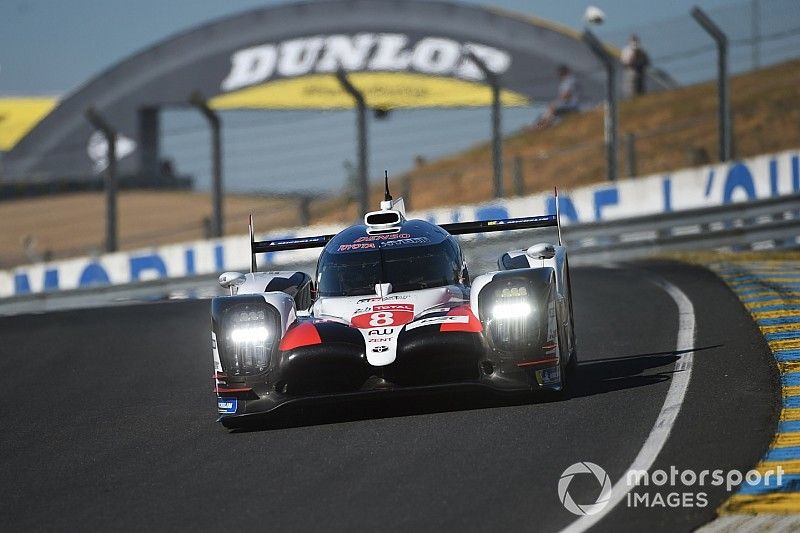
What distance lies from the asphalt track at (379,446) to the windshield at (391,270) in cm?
79

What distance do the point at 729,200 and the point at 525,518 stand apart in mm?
13988

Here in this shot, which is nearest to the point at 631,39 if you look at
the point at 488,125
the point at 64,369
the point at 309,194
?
the point at 488,125

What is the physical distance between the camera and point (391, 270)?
30.8ft

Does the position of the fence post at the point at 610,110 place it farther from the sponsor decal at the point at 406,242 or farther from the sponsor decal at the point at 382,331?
the sponsor decal at the point at 382,331

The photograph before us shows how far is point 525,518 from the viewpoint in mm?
5699

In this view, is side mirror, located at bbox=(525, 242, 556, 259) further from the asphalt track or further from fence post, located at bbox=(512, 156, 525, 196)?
fence post, located at bbox=(512, 156, 525, 196)

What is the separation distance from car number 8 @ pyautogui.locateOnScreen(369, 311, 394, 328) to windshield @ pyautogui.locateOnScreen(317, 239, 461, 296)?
28.2 inches

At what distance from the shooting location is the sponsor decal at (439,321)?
8.32m

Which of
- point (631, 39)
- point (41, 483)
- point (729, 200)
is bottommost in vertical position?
point (41, 483)

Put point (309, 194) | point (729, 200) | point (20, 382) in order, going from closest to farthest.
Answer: point (20, 382), point (729, 200), point (309, 194)

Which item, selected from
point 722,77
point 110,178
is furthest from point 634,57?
point 110,178

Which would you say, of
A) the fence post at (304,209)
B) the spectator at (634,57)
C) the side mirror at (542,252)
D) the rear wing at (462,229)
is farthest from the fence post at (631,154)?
the side mirror at (542,252)

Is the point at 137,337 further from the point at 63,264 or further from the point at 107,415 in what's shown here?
the point at 63,264

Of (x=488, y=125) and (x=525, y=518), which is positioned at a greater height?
(x=488, y=125)
